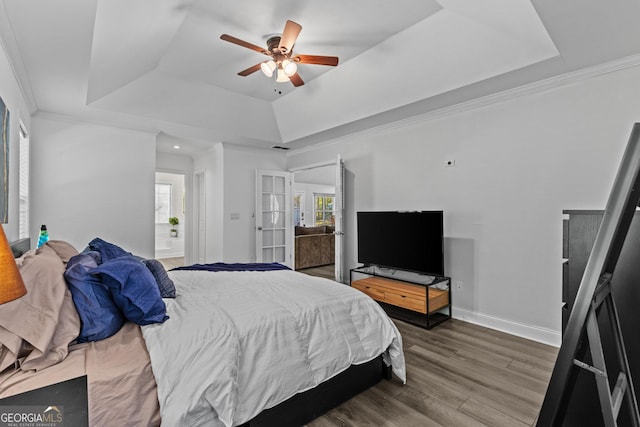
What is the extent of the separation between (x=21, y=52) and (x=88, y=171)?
6.58 feet

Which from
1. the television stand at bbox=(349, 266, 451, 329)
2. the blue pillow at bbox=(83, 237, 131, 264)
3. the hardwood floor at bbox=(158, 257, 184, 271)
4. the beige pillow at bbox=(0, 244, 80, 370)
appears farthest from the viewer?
the hardwood floor at bbox=(158, 257, 184, 271)

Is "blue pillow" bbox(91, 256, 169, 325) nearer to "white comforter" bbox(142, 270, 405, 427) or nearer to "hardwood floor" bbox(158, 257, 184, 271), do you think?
"white comforter" bbox(142, 270, 405, 427)

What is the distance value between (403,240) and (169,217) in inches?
295

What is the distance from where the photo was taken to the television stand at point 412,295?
346 cm

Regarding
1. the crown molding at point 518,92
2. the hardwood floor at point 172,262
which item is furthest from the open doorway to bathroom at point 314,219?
the hardwood floor at point 172,262

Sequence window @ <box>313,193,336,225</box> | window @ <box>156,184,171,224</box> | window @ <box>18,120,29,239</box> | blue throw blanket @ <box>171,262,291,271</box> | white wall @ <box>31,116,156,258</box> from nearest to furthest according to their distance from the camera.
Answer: blue throw blanket @ <box>171,262,291,271</box> → window @ <box>18,120,29,239</box> → white wall @ <box>31,116,156,258</box> → window @ <box>156,184,171,224</box> → window @ <box>313,193,336,225</box>

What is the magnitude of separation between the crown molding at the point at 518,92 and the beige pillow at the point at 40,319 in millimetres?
3895

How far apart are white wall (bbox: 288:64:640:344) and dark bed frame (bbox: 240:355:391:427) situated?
71.2 inches

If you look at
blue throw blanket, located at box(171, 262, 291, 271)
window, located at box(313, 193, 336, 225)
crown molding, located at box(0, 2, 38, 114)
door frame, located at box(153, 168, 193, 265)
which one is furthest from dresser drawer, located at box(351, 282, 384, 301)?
window, located at box(313, 193, 336, 225)

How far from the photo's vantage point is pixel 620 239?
0.84 metres

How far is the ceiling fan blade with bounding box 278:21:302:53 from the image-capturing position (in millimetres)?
2363

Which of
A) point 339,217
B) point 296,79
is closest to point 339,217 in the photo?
point 339,217

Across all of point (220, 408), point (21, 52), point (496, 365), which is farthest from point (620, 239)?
point (21, 52)

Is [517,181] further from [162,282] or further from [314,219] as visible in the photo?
[314,219]
